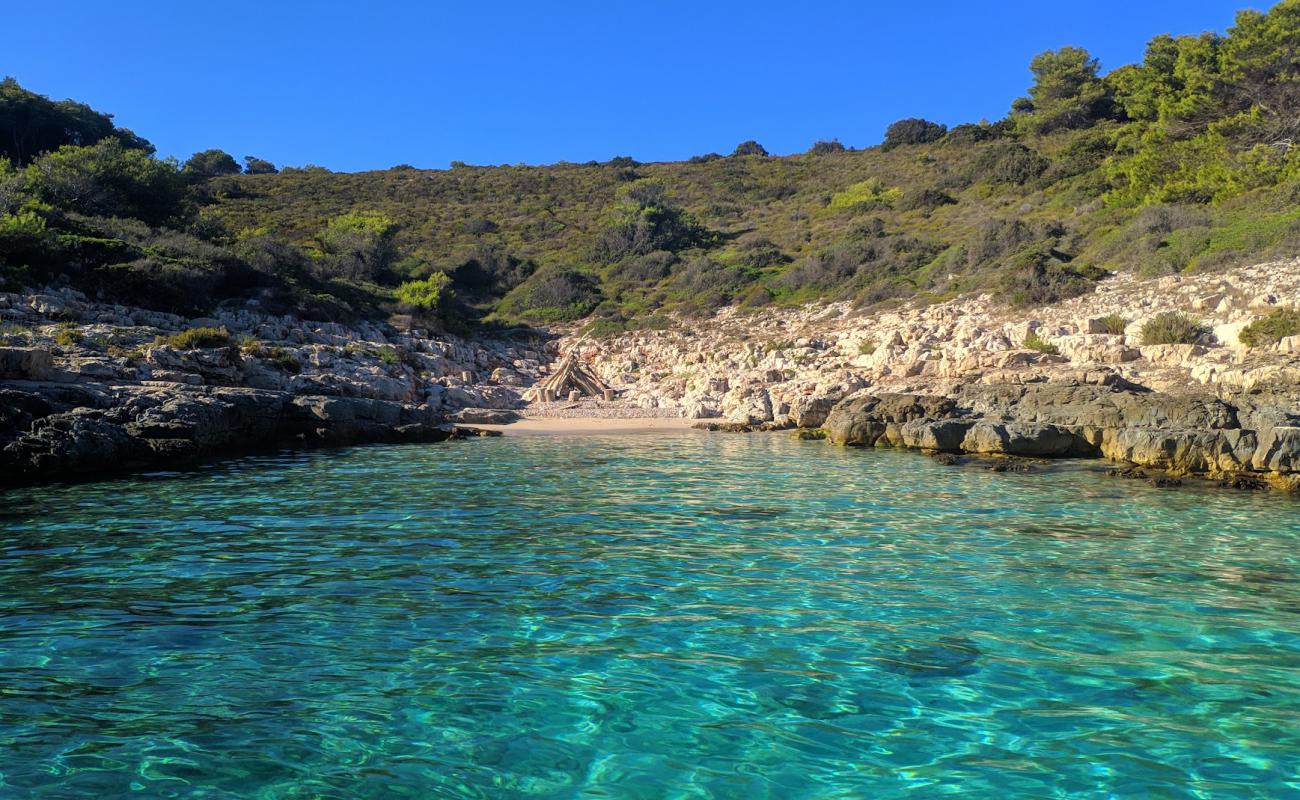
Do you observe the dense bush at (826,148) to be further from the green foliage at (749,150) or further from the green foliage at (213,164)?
the green foliage at (213,164)

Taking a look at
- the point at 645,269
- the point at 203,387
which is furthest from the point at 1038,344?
the point at 645,269

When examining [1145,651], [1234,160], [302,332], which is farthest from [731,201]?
[1145,651]

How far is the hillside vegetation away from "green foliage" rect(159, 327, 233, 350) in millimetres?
4555

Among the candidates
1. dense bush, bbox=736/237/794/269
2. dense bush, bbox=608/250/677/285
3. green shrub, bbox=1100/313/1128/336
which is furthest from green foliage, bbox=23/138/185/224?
green shrub, bbox=1100/313/1128/336

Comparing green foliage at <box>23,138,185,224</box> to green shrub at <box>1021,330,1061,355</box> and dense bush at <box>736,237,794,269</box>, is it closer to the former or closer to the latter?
dense bush at <box>736,237,794,269</box>

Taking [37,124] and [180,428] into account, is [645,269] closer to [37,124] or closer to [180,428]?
[180,428]

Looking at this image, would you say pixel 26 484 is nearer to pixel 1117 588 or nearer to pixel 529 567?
pixel 529 567

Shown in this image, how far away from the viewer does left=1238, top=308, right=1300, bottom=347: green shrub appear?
17281 millimetres

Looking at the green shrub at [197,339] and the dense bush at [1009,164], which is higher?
the dense bush at [1009,164]

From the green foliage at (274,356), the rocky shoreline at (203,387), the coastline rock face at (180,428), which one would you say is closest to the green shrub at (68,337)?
the rocky shoreline at (203,387)

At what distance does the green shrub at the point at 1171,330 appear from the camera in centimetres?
1905

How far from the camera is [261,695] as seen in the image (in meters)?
4.56

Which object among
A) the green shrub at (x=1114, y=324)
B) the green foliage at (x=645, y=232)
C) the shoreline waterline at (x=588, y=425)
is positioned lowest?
the shoreline waterline at (x=588, y=425)

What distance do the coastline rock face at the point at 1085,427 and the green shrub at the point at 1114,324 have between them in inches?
210
